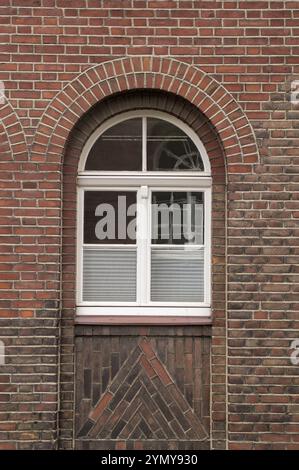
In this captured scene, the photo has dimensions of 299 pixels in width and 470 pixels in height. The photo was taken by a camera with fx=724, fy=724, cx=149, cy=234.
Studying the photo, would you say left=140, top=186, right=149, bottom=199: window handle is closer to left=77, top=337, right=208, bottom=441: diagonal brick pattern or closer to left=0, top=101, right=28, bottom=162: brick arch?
left=0, top=101, right=28, bottom=162: brick arch

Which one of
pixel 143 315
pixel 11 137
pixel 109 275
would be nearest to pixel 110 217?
pixel 109 275

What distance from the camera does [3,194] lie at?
263 inches

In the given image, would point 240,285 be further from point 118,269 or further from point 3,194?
point 3,194

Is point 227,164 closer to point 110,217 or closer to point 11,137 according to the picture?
point 110,217

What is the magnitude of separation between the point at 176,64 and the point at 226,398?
3128mm

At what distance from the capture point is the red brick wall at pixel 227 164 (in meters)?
6.53

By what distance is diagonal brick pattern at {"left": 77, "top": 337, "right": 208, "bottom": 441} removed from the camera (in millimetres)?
6629

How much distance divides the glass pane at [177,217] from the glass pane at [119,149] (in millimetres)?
398

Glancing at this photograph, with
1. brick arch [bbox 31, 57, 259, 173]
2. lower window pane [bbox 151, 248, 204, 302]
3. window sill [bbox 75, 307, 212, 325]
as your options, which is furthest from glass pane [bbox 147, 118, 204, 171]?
window sill [bbox 75, 307, 212, 325]

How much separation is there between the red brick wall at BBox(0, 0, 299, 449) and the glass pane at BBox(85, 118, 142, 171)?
402mm

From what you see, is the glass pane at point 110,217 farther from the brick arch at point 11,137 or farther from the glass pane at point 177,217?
the brick arch at point 11,137

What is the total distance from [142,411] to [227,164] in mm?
2408

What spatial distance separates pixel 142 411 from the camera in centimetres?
663

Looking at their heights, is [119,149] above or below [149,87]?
below
